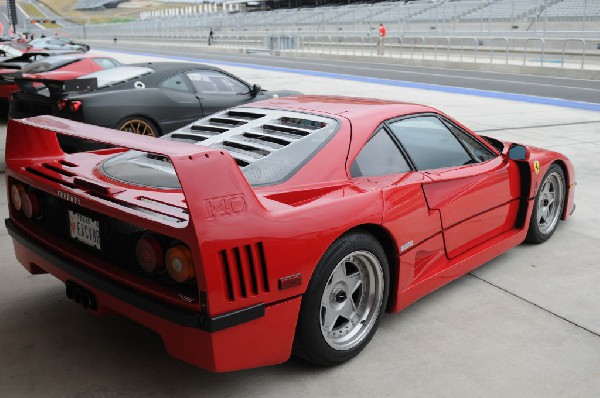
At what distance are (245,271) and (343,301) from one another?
747 mm

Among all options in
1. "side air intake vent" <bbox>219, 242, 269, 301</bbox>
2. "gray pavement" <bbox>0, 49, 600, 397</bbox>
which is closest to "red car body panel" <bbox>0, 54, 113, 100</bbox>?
"gray pavement" <bbox>0, 49, 600, 397</bbox>

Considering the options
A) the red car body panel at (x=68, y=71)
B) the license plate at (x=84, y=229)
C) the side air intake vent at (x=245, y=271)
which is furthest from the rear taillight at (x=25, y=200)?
the red car body panel at (x=68, y=71)

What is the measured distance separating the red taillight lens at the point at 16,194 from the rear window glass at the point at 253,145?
0.50 metres

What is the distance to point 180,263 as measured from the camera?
2.65m

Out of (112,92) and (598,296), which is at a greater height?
(112,92)

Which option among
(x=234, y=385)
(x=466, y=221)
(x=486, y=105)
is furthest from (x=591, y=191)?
(x=486, y=105)

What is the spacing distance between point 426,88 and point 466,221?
15455 millimetres

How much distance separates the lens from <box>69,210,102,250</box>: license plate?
308cm

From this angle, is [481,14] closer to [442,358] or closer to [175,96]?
[175,96]

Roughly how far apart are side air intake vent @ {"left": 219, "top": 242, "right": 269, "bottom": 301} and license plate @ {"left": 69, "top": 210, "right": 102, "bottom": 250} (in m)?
0.82

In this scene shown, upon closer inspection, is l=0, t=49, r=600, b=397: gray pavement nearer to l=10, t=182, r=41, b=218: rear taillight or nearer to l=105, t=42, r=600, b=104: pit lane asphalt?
l=10, t=182, r=41, b=218: rear taillight

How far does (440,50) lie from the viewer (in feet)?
112

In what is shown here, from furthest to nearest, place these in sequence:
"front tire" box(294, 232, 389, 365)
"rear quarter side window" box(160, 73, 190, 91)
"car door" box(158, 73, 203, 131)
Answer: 1. "rear quarter side window" box(160, 73, 190, 91)
2. "car door" box(158, 73, 203, 131)
3. "front tire" box(294, 232, 389, 365)

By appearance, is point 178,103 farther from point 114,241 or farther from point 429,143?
point 114,241
